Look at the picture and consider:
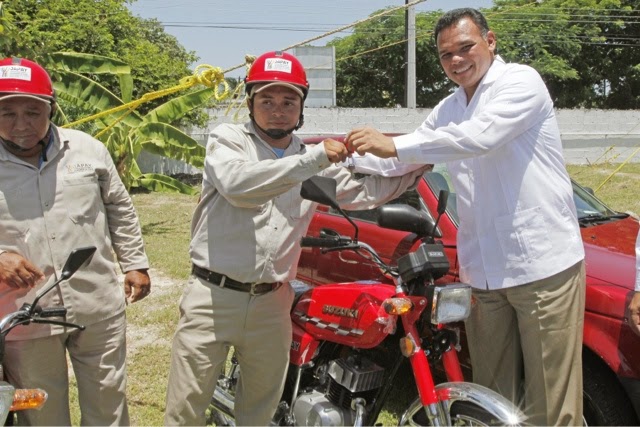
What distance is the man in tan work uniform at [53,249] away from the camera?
8.97ft

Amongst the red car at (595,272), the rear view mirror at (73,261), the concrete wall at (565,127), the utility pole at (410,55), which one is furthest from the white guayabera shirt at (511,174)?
the utility pole at (410,55)

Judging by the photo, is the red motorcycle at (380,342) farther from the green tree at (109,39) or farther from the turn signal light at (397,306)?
the green tree at (109,39)

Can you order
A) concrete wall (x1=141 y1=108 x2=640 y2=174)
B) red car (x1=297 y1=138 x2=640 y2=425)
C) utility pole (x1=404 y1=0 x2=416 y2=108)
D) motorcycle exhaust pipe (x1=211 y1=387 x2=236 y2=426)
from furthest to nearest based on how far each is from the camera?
1. concrete wall (x1=141 y1=108 x2=640 y2=174)
2. utility pole (x1=404 y1=0 x2=416 y2=108)
3. motorcycle exhaust pipe (x1=211 y1=387 x2=236 y2=426)
4. red car (x1=297 y1=138 x2=640 y2=425)

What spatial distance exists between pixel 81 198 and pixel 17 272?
0.44 metres

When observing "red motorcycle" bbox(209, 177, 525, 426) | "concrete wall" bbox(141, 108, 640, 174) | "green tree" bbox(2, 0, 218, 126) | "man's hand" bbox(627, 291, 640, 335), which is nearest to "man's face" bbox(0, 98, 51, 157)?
"red motorcycle" bbox(209, 177, 525, 426)

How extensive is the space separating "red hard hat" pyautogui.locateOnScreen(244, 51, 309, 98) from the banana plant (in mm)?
7123

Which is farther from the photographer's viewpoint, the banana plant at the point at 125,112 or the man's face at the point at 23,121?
the banana plant at the point at 125,112

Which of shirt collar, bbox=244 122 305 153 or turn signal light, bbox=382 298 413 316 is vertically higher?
shirt collar, bbox=244 122 305 153

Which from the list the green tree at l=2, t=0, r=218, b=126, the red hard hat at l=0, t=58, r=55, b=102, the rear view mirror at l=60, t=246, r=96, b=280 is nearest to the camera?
the rear view mirror at l=60, t=246, r=96, b=280

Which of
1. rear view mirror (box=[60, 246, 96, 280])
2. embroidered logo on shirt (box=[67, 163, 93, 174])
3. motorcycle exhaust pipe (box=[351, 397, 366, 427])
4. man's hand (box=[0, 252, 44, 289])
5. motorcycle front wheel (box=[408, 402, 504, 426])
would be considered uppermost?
embroidered logo on shirt (box=[67, 163, 93, 174])

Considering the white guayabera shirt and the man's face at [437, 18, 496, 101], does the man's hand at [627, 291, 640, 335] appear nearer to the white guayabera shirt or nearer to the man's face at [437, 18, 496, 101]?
the white guayabera shirt

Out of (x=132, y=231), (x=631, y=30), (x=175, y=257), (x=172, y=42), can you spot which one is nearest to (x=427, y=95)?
(x=631, y=30)

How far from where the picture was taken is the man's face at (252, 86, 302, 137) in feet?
9.21

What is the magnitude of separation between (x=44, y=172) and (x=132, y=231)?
0.54m
